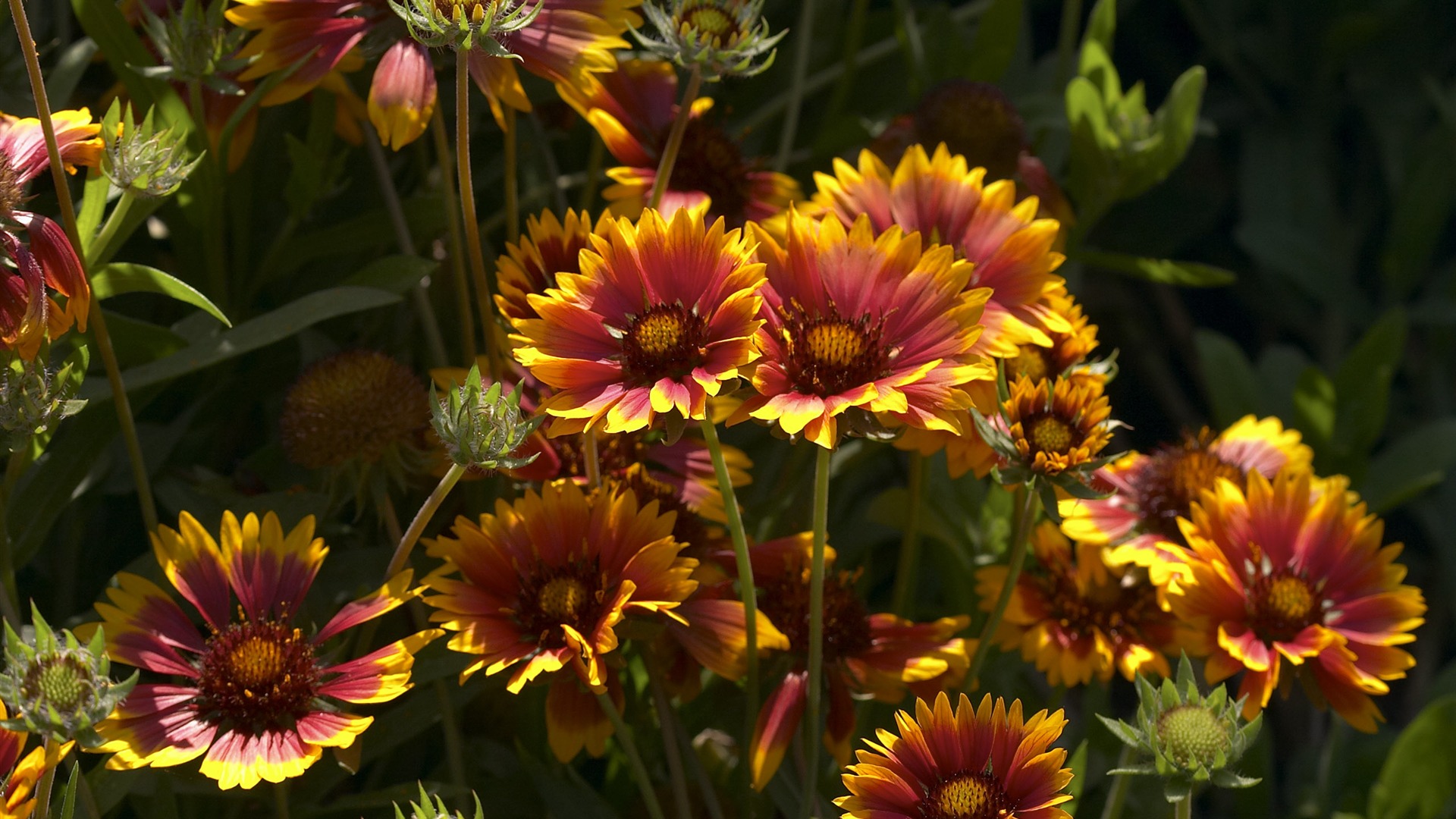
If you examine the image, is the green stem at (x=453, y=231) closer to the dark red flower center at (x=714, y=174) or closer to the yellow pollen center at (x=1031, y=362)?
the dark red flower center at (x=714, y=174)

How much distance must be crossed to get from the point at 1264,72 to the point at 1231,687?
0.68 meters

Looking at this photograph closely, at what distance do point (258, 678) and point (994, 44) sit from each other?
779mm

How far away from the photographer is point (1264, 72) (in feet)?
4.99

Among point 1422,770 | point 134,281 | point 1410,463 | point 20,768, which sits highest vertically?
point 134,281

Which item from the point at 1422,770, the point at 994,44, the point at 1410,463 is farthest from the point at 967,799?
the point at 1410,463

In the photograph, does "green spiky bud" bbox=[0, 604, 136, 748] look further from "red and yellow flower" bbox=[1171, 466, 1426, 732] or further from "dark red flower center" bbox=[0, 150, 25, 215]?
"red and yellow flower" bbox=[1171, 466, 1426, 732]

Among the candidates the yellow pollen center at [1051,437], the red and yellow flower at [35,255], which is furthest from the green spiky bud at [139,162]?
the yellow pollen center at [1051,437]

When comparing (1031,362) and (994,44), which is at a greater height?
(994,44)

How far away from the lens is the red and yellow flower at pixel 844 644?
77 centimetres

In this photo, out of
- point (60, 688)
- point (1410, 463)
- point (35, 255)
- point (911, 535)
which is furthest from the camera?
point (1410, 463)

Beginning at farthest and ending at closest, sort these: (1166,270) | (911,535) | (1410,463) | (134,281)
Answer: (1410,463) → (1166,270) → (911,535) → (134,281)

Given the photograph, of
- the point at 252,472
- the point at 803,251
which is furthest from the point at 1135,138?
the point at 252,472

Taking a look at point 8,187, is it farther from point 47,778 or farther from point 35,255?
point 47,778

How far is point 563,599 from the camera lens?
2.30ft
